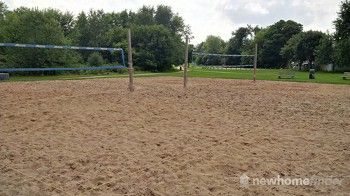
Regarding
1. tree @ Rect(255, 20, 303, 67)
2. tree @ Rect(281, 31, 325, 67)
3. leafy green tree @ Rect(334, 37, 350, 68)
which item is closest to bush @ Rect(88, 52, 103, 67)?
leafy green tree @ Rect(334, 37, 350, 68)

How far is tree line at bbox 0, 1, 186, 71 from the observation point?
2416 centimetres

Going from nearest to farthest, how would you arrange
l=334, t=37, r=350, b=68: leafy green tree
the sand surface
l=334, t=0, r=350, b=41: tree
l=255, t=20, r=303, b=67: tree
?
1. the sand surface
2. l=334, t=37, r=350, b=68: leafy green tree
3. l=334, t=0, r=350, b=41: tree
4. l=255, t=20, r=303, b=67: tree

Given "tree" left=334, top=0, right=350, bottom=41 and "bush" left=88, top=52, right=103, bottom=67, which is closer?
"bush" left=88, top=52, right=103, bottom=67

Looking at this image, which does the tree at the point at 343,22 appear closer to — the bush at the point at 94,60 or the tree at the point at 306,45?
the tree at the point at 306,45

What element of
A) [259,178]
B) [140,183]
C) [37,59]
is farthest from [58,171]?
[37,59]

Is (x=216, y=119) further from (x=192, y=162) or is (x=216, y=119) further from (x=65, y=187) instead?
(x=65, y=187)

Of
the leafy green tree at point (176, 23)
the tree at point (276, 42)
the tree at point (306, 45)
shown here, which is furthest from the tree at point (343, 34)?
the leafy green tree at point (176, 23)

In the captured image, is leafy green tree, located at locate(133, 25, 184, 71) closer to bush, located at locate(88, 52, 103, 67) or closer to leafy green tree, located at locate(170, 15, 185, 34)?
bush, located at locate(88, 52, 103, 67)

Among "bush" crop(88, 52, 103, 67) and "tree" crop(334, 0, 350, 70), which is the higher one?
"tree" crop(334, 0, 350, 70)

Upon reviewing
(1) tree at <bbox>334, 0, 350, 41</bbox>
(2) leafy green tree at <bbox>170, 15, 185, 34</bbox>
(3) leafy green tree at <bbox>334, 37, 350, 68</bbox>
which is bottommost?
(3) leafy green tree at <bbox>334, 37, 350, 68</bbox>

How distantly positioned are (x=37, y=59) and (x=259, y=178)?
22.1 m

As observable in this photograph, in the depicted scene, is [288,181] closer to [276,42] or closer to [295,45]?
[295,45]

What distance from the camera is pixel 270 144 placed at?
5109 millimetres

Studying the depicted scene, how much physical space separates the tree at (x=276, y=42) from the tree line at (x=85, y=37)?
16458 mm
